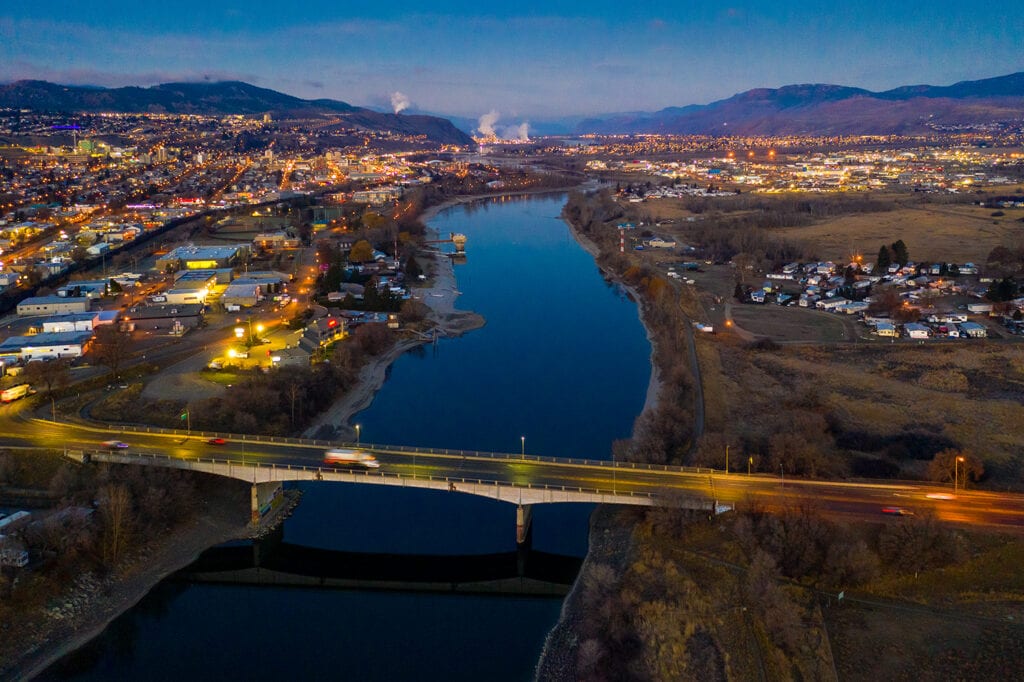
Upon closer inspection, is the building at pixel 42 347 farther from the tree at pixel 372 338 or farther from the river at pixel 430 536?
the river at pixel 430 536

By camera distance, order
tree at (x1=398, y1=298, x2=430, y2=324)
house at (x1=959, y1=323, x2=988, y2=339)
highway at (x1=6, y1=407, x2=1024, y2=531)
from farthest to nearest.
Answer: tree at (x1=398, y1=298, x2=430, y2=324) < house at (x1=959, y1=323, x2=988, y2=339) < highway at (x1=6, y1=407, x2=1024, y2=531)

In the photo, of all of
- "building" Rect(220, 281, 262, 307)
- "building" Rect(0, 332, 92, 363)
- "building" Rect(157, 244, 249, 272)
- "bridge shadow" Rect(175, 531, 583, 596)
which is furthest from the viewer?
"building" Rect(157, 244, 249, 272)

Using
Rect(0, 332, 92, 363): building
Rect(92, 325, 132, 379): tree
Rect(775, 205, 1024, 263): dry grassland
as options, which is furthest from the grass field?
Rect(0, 332, 92, 363): building

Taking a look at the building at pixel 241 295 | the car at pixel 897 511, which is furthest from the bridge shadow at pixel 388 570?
the building at pixel 241 295

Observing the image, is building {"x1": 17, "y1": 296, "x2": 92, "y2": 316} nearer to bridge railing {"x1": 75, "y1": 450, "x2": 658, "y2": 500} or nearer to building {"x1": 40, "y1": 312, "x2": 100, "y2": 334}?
building {"x1": 40, "y1": 312, "x2": 100, "y2": 334}

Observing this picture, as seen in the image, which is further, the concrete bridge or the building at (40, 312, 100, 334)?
the building at (40, 312, 100, 334)

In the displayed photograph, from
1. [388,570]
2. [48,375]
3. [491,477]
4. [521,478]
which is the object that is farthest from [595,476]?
[48,375]

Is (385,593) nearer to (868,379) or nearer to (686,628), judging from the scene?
(686,628)

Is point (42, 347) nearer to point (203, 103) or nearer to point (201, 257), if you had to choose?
point (201, 257)
